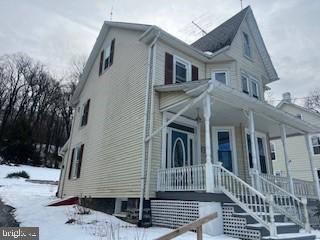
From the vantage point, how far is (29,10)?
11.8m

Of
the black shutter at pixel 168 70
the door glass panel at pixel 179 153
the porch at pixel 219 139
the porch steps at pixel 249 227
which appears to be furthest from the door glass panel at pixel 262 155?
the porch steps at pixel 249 227

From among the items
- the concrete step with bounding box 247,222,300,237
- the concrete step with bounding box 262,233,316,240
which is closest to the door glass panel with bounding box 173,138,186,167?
the concrete step with bounding box 247,222,300,237

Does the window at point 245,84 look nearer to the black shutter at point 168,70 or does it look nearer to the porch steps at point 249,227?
the black shutter at point 168,70

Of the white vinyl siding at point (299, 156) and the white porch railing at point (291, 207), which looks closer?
the white porch railing at point (291, 207)

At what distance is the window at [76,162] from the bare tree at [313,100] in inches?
1128

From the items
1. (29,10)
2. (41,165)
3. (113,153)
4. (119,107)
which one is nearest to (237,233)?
(113,153)

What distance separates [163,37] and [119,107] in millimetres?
3386

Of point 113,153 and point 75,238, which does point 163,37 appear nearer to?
point 113,153

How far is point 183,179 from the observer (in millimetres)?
7281

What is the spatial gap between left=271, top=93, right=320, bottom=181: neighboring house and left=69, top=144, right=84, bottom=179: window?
15.6m

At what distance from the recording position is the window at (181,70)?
1016 centimetres

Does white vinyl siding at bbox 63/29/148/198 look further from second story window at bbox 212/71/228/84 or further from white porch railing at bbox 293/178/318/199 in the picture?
white porch railing at bbox 293/178/318/199

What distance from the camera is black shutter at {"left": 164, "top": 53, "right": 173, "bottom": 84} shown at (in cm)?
963

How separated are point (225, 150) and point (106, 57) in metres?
7.79
